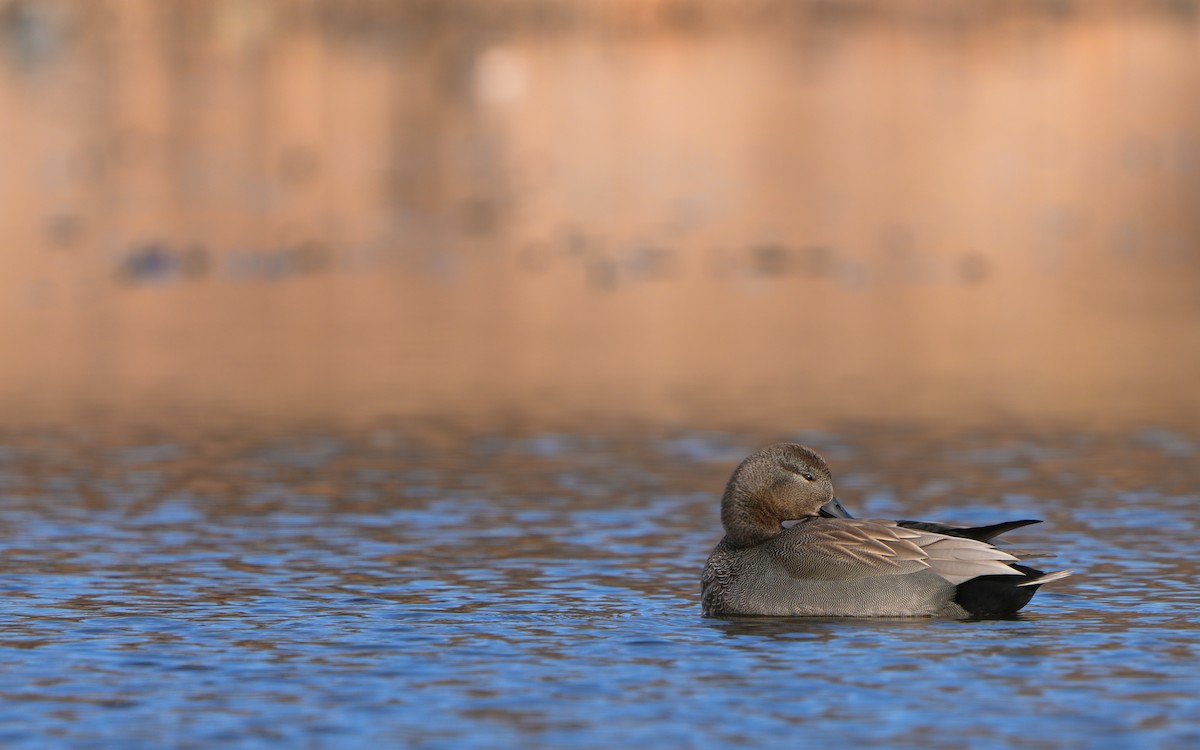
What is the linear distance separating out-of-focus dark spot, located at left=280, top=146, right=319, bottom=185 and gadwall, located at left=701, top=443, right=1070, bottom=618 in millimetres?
22527

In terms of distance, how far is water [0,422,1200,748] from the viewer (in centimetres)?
744

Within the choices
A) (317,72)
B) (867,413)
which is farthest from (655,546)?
(317,72)

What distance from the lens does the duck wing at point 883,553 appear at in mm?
8969

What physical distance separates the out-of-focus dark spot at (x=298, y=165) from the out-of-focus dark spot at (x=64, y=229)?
4356 millimetres

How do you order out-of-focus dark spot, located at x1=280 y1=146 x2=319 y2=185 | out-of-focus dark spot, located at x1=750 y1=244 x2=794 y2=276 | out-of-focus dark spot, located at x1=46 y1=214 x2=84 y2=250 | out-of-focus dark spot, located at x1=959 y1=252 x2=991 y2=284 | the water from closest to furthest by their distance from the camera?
the water < out-of-focus dark spot, located at x1=959 y1=252 x2=991 y2=284 < out-of-focus dark spot, located at x1=750 y1=244 x2=794 y2=276 < out-of-focus dark spot, located at x1=46 y1=214 x2=84 y2=250 < out-of-focus dark spot, located at x1=280 y1=146 x2=319 y2=185

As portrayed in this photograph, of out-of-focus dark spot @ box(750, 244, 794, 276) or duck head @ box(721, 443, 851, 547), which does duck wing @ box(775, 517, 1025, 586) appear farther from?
out-of-focus dark spot @ box(750, 244, 794, 276)

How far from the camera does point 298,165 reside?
33.1m

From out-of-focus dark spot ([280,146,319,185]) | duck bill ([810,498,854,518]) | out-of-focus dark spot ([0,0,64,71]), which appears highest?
out-of-focus dark spot ([0,0,64,71])

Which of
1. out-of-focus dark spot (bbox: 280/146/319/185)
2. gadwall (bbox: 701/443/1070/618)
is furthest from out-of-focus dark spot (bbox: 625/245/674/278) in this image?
gadwall (bbox: 701/443/1070/618)

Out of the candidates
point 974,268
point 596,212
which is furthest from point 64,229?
point 974,268

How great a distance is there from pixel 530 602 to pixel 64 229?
18621 mm

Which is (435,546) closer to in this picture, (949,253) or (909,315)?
(909,315)

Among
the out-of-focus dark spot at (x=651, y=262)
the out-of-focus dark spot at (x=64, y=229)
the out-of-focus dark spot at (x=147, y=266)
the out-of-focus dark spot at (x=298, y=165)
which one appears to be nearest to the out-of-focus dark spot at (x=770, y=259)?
the out-of-focus dark spot at (x=651, y=262)

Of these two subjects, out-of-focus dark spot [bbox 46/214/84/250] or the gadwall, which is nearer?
the gadwall
